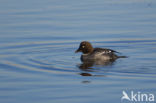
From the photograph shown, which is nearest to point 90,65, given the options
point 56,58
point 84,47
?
point 56,58

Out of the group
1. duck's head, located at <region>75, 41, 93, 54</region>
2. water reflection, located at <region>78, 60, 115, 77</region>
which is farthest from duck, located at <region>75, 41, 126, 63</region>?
water reflection, located at <region>78, 60, 115, 77</region>

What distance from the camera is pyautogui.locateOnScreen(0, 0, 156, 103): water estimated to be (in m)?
11.1

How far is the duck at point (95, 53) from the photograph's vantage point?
1550cm

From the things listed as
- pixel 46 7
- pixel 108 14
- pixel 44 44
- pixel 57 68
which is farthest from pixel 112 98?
pixel 46 7

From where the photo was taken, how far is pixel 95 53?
15.6 m

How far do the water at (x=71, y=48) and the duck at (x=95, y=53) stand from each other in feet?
1.13

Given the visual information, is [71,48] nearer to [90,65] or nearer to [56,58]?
[56,58]

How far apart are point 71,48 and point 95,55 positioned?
1225 mm

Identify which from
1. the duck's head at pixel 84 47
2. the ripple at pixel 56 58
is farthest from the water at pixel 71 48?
the duck's head at pixel 84 47

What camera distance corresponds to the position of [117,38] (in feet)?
57.2

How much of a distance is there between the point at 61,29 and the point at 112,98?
8.66 meters

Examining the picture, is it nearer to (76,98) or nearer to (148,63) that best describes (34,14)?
(148,63)

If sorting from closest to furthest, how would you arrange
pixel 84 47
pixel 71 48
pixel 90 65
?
pixel 90 65
pixel 84 47
pixel 71 48

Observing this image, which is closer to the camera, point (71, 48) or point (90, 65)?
point (90, 65)
